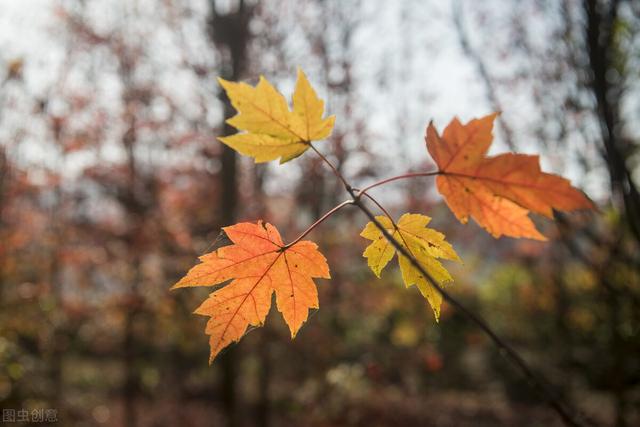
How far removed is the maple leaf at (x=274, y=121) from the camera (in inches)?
34.5

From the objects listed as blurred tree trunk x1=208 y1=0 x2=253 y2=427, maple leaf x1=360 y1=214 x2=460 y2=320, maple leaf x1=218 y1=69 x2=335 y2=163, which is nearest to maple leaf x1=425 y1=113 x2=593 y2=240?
maple leaf x1=360 y1=214 x2=460 y2=320

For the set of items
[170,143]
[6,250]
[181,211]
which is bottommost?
[6,250]

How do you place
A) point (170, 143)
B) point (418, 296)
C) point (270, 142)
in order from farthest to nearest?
point (418, 296) → point (170, 143) → point (270, 142)

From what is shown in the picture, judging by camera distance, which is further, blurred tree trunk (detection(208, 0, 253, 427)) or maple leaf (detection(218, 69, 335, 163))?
blurred tree trunk (detection(208, 0, 253, 427))

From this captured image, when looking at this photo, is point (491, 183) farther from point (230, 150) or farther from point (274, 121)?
point (230, 150)

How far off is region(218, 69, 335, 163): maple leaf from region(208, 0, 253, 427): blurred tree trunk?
5025mm

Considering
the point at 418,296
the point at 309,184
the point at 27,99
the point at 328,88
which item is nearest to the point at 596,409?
the point at 418,296

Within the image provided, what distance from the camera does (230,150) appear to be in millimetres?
6059

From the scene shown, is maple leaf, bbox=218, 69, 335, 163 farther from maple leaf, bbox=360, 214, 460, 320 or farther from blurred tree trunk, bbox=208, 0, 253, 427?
blurred tree trunk, bbox=208, 0, 253, 427

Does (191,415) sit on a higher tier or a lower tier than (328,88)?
lower

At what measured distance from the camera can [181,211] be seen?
32.7 feet

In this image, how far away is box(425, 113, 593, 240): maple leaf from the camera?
0.75 metres

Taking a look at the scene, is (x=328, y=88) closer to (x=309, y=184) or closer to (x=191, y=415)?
(x=309, y=184)

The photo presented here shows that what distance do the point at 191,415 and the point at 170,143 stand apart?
6.59m
